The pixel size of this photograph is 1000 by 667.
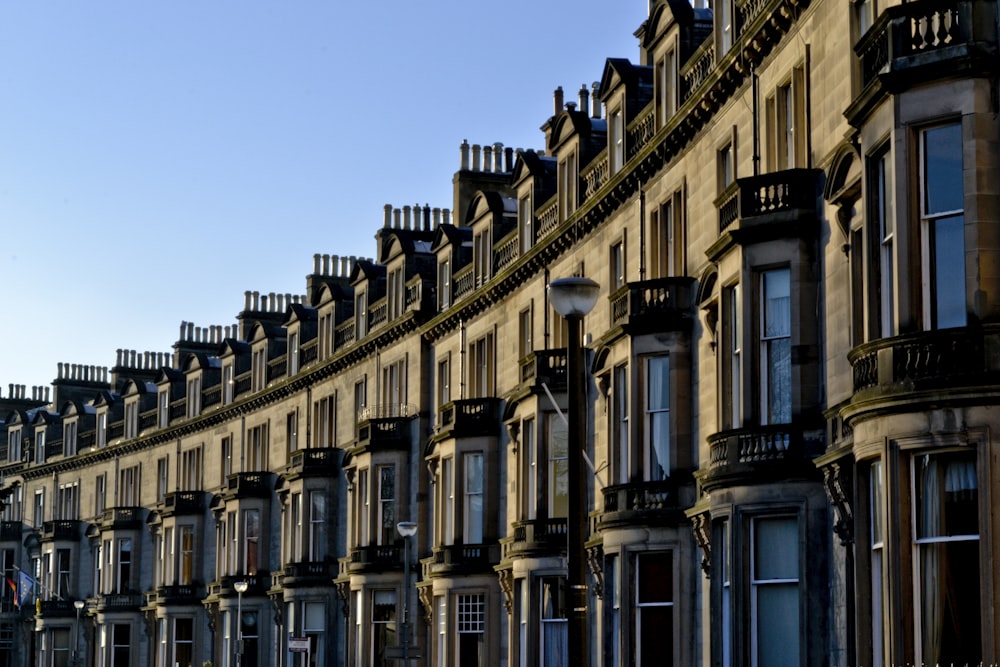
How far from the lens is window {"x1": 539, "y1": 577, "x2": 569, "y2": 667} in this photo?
47094mm

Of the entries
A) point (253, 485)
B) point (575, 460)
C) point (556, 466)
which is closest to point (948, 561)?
point (575, 460)

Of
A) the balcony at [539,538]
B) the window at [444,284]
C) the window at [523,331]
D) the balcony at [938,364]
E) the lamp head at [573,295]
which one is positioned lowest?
the balcony at [539,538]

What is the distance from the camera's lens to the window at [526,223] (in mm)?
52469

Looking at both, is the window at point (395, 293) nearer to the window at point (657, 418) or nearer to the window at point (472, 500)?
the window at point (472, 500)

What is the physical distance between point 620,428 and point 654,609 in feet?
14.1

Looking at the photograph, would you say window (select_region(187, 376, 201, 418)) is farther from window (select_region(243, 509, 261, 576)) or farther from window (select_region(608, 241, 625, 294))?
window (select_region(608, 241, 625, 294))

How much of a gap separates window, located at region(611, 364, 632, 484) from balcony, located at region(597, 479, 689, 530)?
2.52 ft

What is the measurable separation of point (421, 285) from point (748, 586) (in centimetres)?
3196

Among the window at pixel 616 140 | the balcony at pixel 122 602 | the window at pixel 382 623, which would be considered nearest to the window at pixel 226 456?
the balcony at pixel 122 602

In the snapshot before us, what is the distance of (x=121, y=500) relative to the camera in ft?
314

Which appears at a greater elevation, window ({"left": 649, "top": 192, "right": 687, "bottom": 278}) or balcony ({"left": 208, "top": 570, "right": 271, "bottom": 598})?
window ({"left": 649, "top": 192, "right": 687, "bottom": 278})

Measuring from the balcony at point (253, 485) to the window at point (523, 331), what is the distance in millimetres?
26247

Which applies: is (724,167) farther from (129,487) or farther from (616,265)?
(129,487)

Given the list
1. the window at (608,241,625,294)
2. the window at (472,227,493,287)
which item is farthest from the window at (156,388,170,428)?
the window at (608,241,625,294)
